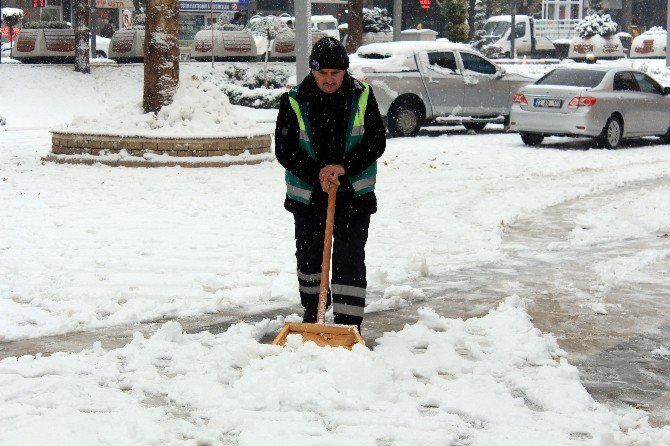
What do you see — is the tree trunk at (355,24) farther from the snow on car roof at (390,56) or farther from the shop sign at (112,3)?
the shop sign at (112,3)

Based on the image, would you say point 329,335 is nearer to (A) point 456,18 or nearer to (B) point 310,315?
(B) point 310,315

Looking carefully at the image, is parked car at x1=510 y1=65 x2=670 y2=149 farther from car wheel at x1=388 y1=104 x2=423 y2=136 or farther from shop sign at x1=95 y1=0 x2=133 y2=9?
shop sign at x1=95 y1=0 x2=133 y2=9

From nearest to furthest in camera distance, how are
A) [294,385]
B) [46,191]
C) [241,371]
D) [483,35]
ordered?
[294,385], [241,371], [46,191], [483,35]

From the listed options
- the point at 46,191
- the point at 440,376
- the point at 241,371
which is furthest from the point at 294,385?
the point at 46,191

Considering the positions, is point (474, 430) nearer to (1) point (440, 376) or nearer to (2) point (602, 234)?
(1) point (440, 376)

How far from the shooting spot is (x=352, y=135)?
17.7ft

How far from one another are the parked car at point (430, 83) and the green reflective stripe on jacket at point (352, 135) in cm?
1229

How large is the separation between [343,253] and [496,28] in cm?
4315

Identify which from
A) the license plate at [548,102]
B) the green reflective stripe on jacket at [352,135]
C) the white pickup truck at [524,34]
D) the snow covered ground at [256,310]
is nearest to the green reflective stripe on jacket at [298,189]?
the green reflective stripe on jacket at [352,135]

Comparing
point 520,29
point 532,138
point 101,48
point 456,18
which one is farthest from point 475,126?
point 520,29

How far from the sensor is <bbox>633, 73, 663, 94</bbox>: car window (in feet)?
59.5

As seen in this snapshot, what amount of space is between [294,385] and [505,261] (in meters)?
3.82

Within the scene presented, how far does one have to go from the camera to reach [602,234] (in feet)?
30.9

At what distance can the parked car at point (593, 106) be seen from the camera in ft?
55.3
